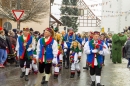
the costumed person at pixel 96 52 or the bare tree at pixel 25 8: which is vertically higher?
the bare tree at pixel 25 8

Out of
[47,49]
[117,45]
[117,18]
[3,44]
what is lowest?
[117,45]

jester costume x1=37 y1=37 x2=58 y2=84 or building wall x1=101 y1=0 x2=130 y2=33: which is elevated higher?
building wall x1=101 y1=0 x2=130 y2=33

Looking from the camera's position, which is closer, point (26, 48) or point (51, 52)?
point (51, 52)

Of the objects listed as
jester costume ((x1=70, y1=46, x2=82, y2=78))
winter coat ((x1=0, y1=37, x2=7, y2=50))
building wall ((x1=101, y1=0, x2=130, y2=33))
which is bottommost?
jester costume ((x1=70, y1=46, x2=82, y2=78))

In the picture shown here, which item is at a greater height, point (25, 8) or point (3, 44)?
point (25, 8)

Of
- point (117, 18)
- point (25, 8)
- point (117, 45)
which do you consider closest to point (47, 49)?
point (117, 45)

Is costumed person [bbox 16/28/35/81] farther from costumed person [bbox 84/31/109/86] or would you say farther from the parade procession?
costumed person [bbox 84/31/109/86]

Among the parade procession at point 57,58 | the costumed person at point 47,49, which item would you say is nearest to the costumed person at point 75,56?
the parade procession at point 57,58

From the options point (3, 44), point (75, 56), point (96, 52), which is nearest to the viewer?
point (96, 52)

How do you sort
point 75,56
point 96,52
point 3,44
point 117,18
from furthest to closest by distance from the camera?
1. point 117,18
2. point 3,44
3. point 75,56
4. point 96,52

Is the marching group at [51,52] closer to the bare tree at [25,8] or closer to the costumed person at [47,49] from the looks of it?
the costumed person at [47,49]

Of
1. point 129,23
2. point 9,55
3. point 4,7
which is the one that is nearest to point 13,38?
point 9,55

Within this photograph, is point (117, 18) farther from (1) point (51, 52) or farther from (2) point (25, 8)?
(1) point (51, 52)

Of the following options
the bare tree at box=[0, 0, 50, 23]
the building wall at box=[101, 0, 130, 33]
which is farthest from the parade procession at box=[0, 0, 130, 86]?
the building wall at box=[101, 0, 130, 33]
